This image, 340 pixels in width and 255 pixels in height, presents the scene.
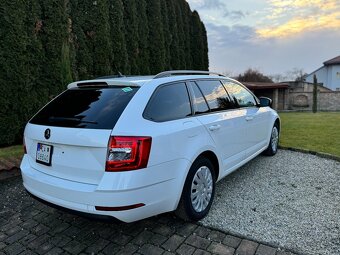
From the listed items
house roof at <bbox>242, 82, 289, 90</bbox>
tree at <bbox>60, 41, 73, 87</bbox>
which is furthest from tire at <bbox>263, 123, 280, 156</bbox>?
house roof at <bbox>242, 82, 289, 90</bbox>

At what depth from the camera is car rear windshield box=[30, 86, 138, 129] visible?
2428 millimetres

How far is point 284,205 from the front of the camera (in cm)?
347

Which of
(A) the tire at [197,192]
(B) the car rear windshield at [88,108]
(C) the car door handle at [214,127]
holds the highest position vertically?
(B) the car rear windshield at [88,108]

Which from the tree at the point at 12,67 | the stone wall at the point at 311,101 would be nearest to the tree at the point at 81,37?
the tree at the point at 12,67

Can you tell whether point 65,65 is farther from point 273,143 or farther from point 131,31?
point 273,143

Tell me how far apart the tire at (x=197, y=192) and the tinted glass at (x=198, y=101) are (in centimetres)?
57

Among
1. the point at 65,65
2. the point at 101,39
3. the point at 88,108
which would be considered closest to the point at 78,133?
the point at 88,108

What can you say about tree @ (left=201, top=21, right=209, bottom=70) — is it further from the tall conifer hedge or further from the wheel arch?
the wheel arch

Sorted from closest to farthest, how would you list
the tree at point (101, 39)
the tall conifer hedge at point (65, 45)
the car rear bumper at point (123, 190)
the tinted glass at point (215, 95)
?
the car rear bumper at point (123, 190) < the tinted glass at point (215, 95) < the tall conifer hedge at point (65, 45) < the tree at point (101, 39)

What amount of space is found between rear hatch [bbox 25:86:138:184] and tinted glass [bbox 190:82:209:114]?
871 millimetres

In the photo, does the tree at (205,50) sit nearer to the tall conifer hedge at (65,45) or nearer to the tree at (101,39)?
the tall conifer hedge at (65,45)

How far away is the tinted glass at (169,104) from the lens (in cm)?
261

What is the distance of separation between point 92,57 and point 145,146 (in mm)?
5628

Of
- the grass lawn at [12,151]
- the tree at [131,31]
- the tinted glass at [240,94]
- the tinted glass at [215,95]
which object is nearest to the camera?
the tinted glass at [215,95]
